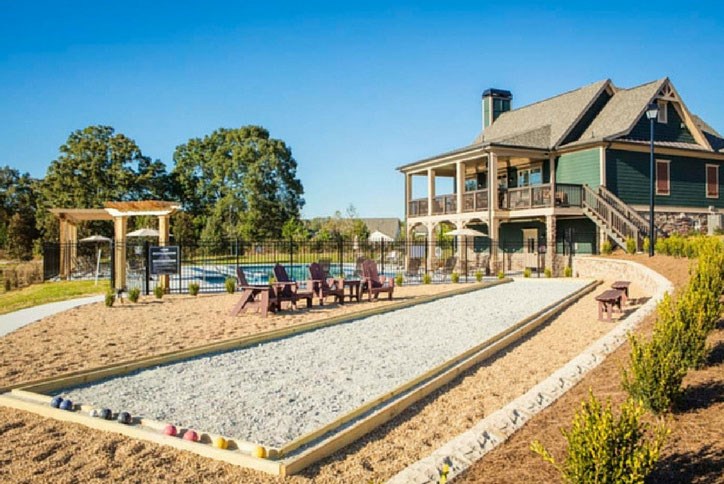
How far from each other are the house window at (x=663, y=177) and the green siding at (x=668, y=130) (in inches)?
46.3

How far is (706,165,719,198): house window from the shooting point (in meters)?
25.5

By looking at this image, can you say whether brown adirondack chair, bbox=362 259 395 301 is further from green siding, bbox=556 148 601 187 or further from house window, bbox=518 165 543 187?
house window, bbox=518 165 543 187

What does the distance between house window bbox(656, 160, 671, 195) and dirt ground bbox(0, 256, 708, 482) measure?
11656mm

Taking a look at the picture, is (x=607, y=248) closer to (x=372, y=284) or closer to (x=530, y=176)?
(x=530, y=176)

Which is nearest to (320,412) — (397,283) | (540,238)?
(397,283)

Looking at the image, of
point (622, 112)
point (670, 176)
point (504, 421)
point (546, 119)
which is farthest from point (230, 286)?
point (670, 176)

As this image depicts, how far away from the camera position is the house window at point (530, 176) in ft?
84.9

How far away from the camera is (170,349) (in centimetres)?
868

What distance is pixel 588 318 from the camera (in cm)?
1155

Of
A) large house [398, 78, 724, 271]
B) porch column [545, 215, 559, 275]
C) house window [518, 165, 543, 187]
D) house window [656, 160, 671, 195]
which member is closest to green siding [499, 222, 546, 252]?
large house [398, 78, 724, 271]

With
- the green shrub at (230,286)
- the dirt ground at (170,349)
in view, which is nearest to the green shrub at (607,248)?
the dirt ground at (170,349)

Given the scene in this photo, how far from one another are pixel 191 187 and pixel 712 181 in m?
44.4

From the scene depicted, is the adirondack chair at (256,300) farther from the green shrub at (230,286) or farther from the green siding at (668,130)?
the green siding at (668,130)

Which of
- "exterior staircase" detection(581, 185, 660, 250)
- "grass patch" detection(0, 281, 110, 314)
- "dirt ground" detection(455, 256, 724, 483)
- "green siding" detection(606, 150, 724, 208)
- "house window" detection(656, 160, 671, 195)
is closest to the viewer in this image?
"dirt ground" detection(455, 256, 724, 483)
